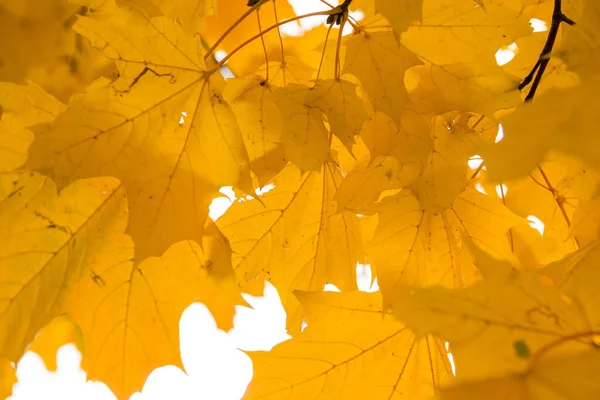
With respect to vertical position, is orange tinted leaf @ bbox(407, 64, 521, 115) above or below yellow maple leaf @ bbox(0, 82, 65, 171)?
below

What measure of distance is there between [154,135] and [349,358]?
34 cm

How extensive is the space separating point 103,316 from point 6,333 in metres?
0.10

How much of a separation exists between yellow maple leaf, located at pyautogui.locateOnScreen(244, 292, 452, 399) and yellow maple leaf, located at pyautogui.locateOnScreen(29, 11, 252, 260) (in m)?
0.17

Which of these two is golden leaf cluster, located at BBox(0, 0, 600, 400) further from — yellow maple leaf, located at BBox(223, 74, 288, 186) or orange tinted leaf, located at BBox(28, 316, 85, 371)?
orange tinted leaf, located at BBox(28, 316, 85, 371)

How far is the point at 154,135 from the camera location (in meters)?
0.61

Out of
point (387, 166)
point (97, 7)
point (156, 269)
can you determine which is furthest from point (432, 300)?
point (97, 7)

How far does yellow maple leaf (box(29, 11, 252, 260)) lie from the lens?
1.84ft

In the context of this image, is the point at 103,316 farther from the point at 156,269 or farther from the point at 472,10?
the point at 472,10

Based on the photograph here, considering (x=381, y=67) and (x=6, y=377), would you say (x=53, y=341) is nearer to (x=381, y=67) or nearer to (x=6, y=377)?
(x=6, y=377)

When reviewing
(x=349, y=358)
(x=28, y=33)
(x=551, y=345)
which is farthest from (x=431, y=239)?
(x=28, y=33)

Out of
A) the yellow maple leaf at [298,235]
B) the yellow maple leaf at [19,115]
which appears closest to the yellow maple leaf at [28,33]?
the yellow maple leaf at [19,115]

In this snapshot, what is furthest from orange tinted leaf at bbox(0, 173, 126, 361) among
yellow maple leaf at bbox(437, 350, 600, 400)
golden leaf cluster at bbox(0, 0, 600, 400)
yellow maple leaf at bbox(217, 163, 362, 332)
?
yellow maple leaf at bbox(437, 350, 600, 400)

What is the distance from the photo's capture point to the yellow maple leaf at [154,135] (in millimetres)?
562

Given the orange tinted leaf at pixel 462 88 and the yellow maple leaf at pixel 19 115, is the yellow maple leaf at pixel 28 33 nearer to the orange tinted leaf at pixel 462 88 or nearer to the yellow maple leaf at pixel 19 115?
the yellow maple leaf at pixel 19 115
